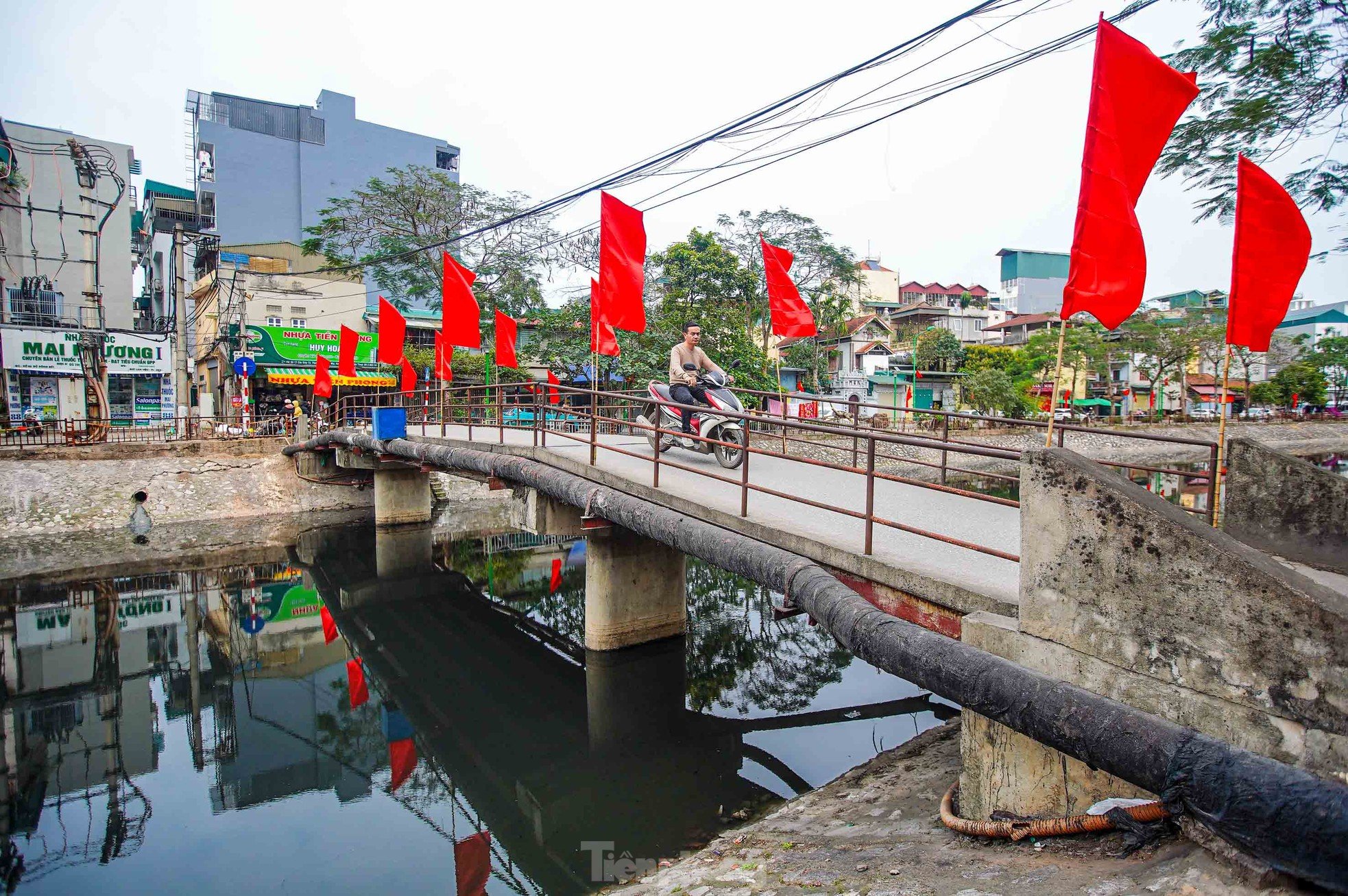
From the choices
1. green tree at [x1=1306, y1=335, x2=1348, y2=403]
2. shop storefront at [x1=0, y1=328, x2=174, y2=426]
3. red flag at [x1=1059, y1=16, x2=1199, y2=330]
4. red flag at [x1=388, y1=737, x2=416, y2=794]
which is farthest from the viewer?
green tree at [x1=1306, y1=335, x2=1348, y2=403]

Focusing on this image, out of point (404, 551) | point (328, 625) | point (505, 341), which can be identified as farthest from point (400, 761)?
point (505, 341)

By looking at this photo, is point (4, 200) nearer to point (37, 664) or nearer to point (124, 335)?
point (124, 335)

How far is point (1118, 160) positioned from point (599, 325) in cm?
731

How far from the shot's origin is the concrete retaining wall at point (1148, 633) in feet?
9.26

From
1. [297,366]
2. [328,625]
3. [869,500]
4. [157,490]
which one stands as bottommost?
[328,625]

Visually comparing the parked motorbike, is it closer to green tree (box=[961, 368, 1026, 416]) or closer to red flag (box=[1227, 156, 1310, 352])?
red flag (box=[1227, 156, 1310, 352])

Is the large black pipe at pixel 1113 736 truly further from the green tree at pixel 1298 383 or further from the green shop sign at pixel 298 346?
the green tree at pixel 1298 383

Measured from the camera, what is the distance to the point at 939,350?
44.3 metres

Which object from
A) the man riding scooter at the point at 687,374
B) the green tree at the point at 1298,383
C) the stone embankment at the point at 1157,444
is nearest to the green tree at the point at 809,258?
the stone embankment at the point at 1157,444

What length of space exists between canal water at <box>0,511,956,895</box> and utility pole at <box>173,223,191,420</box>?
12370 millimetres

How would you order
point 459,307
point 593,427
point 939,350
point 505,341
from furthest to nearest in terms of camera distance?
point 939,350, point 505,341, point 459,307, point 593,427

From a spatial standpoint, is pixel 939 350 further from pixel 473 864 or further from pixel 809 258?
pixel 473 864

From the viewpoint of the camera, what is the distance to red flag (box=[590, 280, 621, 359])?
31.7ft

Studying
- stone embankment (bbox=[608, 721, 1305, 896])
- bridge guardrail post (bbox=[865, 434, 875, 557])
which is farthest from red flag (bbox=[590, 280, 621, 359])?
stone embankment (bbox=[608, 721, 1305, 896])
